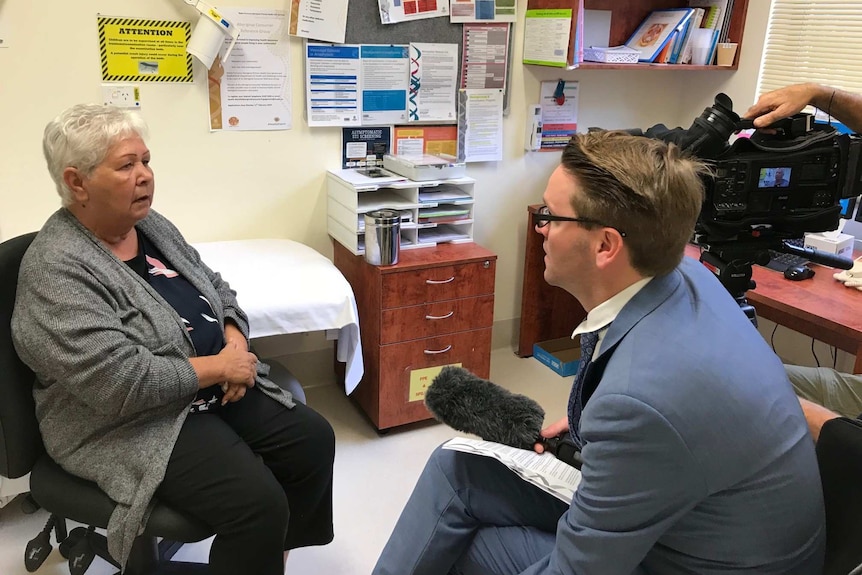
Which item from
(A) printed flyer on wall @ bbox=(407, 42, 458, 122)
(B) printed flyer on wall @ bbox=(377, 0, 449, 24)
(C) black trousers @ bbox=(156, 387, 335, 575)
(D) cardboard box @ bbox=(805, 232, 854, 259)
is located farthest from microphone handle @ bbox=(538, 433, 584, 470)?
(B) printed flyer on wall @ bbox=(377, 0, 449, 24)

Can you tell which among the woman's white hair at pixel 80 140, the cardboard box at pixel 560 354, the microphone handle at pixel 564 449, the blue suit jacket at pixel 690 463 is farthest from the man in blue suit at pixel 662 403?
the cardboard box at pixel 560 354

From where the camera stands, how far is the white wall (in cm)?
214

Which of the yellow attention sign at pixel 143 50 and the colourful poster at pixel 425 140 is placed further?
the colourful poster at pixel 425 140

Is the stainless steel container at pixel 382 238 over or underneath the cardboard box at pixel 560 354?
over

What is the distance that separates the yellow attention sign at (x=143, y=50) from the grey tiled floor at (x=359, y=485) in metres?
1.33

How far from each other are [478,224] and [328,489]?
154cm

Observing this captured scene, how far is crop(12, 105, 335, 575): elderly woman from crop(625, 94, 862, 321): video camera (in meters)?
1.18

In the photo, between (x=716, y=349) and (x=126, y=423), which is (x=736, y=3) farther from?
(x=126, y=423)

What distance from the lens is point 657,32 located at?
9.70 ft

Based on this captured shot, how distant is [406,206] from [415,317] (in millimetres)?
392

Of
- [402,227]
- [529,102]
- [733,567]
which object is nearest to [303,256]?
[402,227]

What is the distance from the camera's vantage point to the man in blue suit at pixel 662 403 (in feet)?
3.19

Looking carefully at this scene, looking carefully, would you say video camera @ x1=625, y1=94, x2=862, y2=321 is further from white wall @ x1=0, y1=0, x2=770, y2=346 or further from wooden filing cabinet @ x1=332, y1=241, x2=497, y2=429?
white wall @ x1=0, y1=0, x2=770, y2=346

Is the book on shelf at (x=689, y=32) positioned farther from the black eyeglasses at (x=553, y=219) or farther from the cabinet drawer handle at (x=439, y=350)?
the black eyeglasses at (x=553, y=219)
